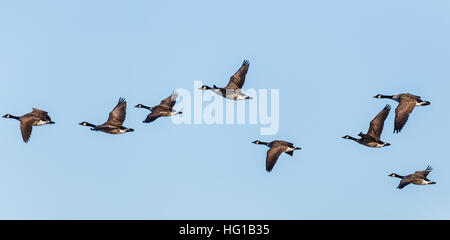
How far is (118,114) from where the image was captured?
1928 inches

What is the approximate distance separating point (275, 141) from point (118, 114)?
7.78 meters

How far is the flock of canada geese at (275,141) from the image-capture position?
47281 mm

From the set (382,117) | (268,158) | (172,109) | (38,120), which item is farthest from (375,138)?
(38,120)

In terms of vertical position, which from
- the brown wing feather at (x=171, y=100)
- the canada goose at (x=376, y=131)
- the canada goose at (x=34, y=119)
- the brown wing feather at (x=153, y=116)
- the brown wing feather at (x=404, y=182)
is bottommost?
the brown wing feather at (x=404, y=182)

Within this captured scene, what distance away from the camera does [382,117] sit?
4800 centimetres

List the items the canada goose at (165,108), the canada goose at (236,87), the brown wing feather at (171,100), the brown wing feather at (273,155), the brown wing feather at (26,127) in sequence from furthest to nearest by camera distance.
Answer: the brown wing feather at (171,100)
the canada goose at (165,108)
the canada goose at (236,87)
the brown wing feather at (26,127)
the brown wing feather at (273,155)

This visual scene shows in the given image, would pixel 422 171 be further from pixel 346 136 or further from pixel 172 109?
pixel 172 109

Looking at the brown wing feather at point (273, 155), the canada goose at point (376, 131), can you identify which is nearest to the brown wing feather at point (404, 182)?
Answer: the canada goose at point (376, 131)

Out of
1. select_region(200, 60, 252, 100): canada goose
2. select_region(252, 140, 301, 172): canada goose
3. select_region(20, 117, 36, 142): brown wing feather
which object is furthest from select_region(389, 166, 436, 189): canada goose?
select_region(20, 117, 36, 142): brown wing feather

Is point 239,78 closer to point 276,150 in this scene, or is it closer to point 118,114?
point 276,150

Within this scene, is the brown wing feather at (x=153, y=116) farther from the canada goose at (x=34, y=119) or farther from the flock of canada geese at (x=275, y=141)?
the canada goose at (x=34, y=119)
